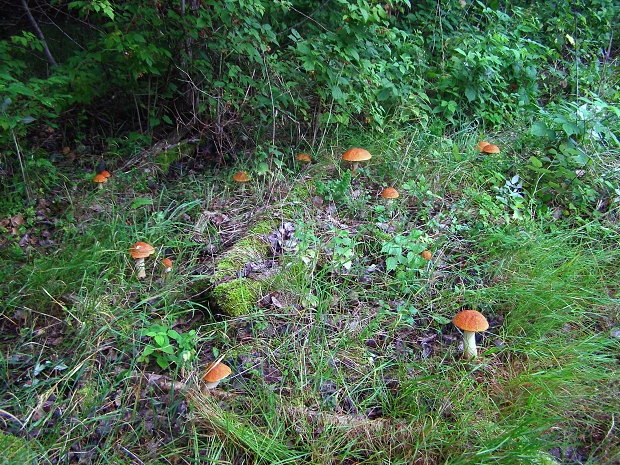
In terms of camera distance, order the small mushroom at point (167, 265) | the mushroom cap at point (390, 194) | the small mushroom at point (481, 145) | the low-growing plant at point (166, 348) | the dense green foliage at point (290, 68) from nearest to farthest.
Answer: the low-growing plant at point (166, 348), the small mushroom at point (167, 265), the mushroom cap at point (390, 194), the dense green foliage at point (290, 68), the small mushroom at point (481, 145)

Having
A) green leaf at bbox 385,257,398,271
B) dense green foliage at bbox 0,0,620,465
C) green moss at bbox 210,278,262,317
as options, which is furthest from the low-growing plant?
green leaf at bbox 385,257,398,271

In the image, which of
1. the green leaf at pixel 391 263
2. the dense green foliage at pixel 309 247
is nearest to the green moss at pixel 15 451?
the dense green foliage at pixel 309 247

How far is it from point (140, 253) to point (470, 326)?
2.30m

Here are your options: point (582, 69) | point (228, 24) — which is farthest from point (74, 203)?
point (582, 69)

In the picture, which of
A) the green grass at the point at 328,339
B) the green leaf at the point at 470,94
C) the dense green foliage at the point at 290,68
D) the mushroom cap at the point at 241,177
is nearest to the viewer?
the green grass at the point at 328,339

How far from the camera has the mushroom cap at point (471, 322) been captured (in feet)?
9.04

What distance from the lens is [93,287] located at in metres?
3.14

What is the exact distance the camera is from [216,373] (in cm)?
255

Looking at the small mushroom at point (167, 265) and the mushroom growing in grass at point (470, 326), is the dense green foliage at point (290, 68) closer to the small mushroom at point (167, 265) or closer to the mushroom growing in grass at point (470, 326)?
the small mushroom at point (167, 265)

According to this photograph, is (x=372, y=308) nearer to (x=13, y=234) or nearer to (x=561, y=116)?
(x=561, y=116)

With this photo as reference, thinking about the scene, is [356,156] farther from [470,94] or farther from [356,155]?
[470,94]

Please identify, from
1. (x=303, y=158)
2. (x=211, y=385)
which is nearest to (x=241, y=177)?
(x=303, y=158)

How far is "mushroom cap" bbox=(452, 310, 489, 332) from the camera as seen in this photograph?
9.04 ft

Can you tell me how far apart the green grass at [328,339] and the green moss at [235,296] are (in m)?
0.07
